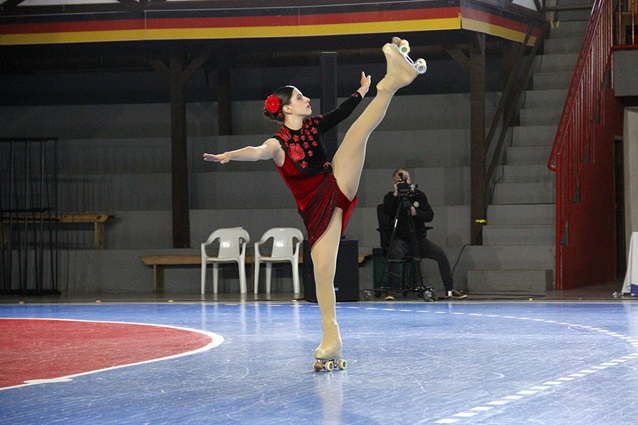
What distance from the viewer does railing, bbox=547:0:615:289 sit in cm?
1101

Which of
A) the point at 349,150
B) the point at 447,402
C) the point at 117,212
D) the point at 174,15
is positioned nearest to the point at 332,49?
the point at 174,15

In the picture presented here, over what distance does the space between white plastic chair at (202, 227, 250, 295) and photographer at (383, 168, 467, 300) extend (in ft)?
5.95

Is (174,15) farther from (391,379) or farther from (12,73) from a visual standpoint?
(391,379)

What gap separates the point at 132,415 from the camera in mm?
4031

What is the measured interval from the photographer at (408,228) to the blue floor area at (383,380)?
7.95ft

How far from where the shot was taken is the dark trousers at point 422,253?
10289 millimetres

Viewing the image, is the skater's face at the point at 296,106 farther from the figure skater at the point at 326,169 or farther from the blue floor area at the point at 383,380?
the blue floor area at the point at 383,380

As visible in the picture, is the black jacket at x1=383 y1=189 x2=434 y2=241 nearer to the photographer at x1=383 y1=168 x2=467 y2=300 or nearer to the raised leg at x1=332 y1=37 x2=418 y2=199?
the photographer at x1=383 y1=168 x2=467 y2=300

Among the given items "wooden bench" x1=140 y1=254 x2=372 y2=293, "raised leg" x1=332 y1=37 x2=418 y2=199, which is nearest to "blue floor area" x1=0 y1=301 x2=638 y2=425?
"raised leg" x1=332 y1=37 x2=418 y2=199

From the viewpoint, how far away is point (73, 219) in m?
12.4

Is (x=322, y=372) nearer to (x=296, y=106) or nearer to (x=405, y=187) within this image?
(x=296, y=106)

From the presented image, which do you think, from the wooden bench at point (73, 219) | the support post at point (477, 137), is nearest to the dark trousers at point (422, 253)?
the support post at point (477, 137)

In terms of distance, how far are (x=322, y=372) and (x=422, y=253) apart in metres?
5.42

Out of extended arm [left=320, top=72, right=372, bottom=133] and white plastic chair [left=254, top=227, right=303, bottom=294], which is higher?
extended arm [left=320, top=72, right=372, bottom=133]
